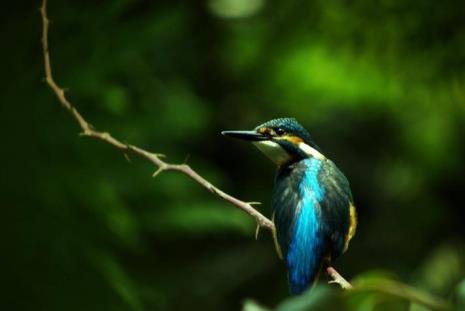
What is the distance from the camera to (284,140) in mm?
2967

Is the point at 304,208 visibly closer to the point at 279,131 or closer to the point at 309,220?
the point at 309,220

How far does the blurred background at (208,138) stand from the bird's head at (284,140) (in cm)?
63

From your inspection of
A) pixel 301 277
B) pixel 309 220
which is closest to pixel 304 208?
pixel 309 220

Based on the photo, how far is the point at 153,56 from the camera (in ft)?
Answer: 17.3

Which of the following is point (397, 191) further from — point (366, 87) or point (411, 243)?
point (366, 87)

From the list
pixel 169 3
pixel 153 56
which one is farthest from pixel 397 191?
pixel 169 3

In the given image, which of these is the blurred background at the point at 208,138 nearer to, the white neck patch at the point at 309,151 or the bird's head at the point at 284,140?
the bird's head at the point at 284,140

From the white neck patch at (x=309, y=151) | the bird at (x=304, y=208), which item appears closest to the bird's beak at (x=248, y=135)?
the bird at (x=304, y=208)

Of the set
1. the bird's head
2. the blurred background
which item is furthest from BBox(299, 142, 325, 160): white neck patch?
the blurred background

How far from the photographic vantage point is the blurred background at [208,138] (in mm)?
2561

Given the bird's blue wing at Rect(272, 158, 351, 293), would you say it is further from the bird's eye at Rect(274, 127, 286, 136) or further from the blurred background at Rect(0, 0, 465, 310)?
the blurred background at Rect(0, 0, 465, 310)

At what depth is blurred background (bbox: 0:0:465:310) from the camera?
2.56 metres

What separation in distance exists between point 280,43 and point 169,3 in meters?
0.83

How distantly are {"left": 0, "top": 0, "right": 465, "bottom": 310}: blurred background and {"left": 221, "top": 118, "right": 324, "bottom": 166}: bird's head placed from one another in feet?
2.07
